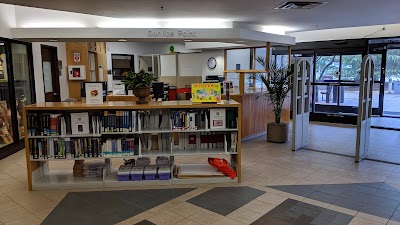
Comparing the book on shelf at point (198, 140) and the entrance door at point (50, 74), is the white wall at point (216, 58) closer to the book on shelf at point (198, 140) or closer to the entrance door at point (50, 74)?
the entrance door at point (50, 74)

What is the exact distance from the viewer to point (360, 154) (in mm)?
5426

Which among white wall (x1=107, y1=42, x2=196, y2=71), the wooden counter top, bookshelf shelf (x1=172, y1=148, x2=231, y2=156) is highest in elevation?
white wall (x1=107, y1=42, x2=196, y2=71)

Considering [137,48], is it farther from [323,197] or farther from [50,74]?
[323,197]

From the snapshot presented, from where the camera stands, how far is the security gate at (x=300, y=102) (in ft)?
19.8

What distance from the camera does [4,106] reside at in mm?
5984

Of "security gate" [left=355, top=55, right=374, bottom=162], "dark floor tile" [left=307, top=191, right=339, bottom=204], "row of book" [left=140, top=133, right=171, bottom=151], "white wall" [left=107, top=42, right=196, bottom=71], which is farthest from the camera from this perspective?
"white wall" [left=107, top=42, right=196, bottom=71]

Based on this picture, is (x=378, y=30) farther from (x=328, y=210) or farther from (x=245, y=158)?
(x=328, y=210)

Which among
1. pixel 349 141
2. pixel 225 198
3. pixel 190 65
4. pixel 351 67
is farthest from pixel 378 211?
pixel 190 65

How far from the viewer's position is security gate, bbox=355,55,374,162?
5.18m

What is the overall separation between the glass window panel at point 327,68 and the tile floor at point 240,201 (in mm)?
4857

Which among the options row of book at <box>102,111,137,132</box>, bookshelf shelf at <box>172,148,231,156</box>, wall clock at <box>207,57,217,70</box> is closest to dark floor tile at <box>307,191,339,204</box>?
bookshelf shelf at <box>172,148,231,156</box>

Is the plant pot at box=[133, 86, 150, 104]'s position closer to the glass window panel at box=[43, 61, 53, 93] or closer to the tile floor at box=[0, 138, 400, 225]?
the tile floor at box=[0, 138, 400, 225]

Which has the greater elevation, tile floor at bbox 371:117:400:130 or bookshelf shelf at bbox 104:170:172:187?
tile floor at bbox 371:117:400:130

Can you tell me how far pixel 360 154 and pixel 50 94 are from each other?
6.99 metres
